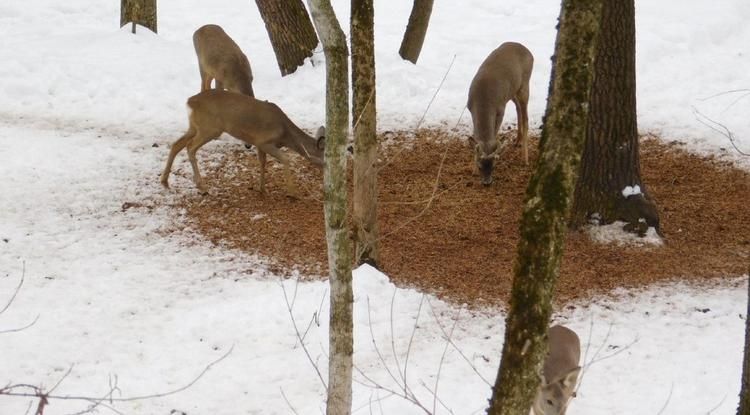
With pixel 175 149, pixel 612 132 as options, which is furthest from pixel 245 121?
pixel 612 132

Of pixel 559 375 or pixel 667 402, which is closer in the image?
pixel 559 375

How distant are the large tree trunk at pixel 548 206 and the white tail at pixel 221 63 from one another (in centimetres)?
838

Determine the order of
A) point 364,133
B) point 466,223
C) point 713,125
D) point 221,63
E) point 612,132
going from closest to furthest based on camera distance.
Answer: point 364,133 → point 612,132 → point 466,223 → point 713,125 → point 221,63

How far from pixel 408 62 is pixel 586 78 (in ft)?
32.0

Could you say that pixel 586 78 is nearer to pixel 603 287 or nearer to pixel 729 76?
pixel 603 287

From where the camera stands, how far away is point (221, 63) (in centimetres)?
1252

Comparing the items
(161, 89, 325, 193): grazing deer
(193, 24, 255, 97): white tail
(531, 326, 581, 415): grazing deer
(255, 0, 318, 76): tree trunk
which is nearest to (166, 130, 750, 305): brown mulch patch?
(161, 89, 325, 193): grazing deer

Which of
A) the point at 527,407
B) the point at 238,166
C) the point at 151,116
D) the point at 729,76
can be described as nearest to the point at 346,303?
the point at 527,407

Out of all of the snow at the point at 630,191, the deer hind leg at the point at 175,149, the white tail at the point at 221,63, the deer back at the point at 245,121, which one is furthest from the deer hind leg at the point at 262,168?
the snow at the point at 630,191

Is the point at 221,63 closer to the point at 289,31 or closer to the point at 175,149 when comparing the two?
the point at 289,31

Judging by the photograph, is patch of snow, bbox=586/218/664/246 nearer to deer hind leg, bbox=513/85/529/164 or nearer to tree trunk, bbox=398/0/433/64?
deer hind leg, bbox=513/85/529/164

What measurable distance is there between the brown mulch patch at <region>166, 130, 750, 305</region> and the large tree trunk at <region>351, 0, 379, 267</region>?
47 centimetres

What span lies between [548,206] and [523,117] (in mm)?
7614

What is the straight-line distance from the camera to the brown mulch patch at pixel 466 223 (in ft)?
29.3
